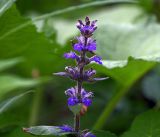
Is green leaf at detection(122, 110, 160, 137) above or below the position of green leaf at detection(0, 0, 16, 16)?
below

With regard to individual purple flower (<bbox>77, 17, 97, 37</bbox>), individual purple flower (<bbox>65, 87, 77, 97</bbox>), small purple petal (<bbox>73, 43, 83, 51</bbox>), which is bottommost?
individual purple flower (<bbox>65, 87, 77, 97</bbox>)

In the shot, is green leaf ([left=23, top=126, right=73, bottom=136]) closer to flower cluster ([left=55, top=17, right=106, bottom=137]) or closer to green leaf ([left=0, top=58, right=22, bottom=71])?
flower cluster ([left=55, top=17, right=106, bottom=137])

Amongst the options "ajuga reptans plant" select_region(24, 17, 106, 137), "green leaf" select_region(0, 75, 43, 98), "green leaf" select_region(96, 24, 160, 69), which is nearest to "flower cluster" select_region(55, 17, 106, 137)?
"ajuga reptans plant" select_region(24, 17, 106, 137)

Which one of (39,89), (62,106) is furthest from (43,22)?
(62,106)

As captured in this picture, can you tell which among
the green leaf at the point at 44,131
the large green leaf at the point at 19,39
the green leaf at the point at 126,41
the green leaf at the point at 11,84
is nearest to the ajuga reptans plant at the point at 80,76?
the green leaf at the point at 44,131

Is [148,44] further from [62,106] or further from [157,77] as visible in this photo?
[62,106]

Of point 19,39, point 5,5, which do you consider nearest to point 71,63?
point 19,39

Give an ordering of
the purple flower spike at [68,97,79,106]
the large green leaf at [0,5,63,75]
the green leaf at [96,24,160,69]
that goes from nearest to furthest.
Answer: the purple flower spike at [68,97,79,106] < the large green leaf at [0,5,63,75] < the green leaf at [96,24,160,69]
